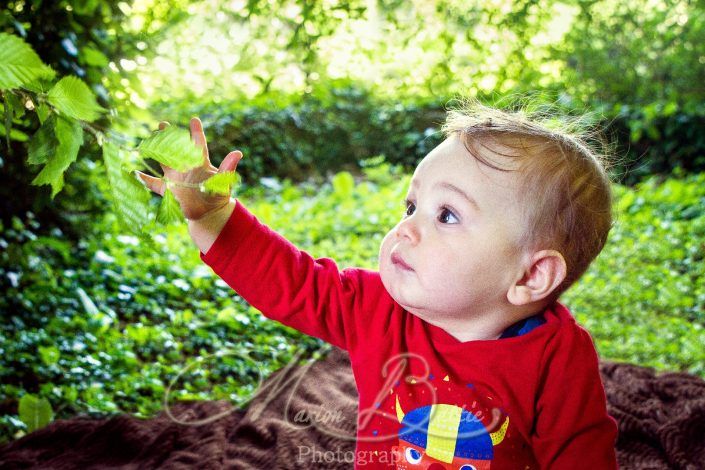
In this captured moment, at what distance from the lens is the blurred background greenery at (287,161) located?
291 centimetres

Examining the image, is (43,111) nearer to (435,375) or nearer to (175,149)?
(175,149)

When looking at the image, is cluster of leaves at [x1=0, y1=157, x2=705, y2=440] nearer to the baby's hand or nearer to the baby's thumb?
the baby's hand

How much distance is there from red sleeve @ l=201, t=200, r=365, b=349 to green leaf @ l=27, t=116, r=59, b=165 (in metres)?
0.52

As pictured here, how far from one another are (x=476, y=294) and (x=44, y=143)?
95cm

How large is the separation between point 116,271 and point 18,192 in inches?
25.7

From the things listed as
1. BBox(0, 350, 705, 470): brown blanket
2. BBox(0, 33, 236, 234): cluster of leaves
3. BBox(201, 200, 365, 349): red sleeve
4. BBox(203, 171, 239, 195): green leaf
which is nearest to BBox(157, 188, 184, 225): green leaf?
BBox(0, 33, 236, 234): cluster of leaves

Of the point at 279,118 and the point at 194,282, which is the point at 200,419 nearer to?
the point at 194,282

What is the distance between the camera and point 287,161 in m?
7.83

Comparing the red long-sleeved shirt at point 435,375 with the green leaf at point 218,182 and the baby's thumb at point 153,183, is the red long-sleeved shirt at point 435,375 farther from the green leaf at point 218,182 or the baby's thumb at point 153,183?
the green leaf at point 218,182

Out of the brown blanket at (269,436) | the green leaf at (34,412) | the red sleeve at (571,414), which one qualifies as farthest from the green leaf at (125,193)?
the green leaf at (34,412)

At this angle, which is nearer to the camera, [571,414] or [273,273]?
[571,414]

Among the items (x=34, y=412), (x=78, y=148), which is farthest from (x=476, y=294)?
(x=34, y=412)

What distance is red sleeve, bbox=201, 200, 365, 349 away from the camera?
168 cm

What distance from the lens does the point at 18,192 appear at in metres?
3.70
